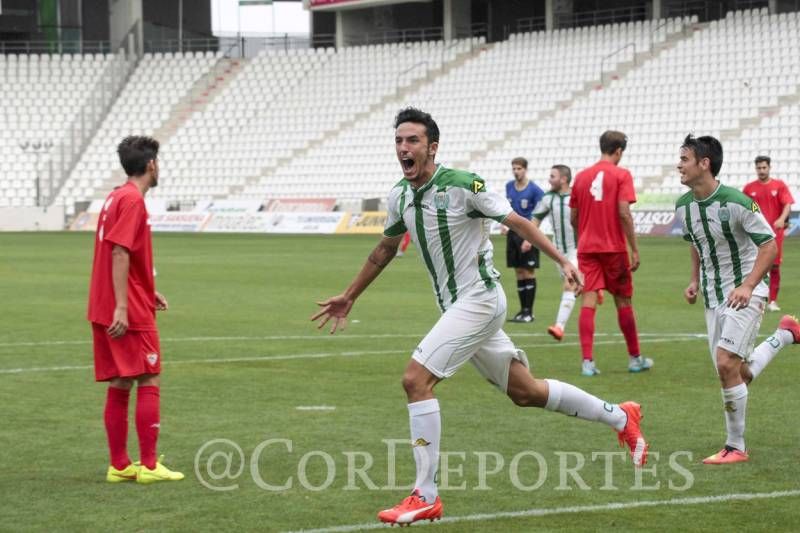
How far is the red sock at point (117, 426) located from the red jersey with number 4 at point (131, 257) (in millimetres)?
431

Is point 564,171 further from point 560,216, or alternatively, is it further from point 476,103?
point 476,103

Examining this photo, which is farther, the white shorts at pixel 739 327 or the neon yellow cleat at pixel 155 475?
the white shorts at pixel 739 327

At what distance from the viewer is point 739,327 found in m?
7.95

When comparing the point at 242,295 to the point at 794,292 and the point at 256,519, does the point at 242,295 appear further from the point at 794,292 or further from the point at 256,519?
the point at 256,519

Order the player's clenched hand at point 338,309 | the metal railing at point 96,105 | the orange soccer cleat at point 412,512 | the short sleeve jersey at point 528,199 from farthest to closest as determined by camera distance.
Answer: the metal railing at point 96,105
the short sleeve jersey at point 528,199
the player's clenched hand at point 338,309
the orange soccer cleat at point 412,512

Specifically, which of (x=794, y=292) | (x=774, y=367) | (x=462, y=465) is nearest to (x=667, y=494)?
(x=462, y=465)

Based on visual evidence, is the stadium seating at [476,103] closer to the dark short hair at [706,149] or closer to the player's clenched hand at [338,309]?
the dark short hair at [706,149]

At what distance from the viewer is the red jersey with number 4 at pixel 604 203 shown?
1194cm

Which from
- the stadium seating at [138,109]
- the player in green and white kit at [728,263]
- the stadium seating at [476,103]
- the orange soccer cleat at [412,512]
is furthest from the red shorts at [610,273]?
the stadium seating at [138,109]

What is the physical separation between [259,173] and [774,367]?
139 ft

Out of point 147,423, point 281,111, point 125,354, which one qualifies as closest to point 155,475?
point 147,423

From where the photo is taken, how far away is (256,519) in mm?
6430

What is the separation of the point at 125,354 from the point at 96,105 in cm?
5311

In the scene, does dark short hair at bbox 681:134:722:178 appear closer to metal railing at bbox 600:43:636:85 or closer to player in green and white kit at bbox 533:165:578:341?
player in green and white kit at bbox 533:165:578:341
